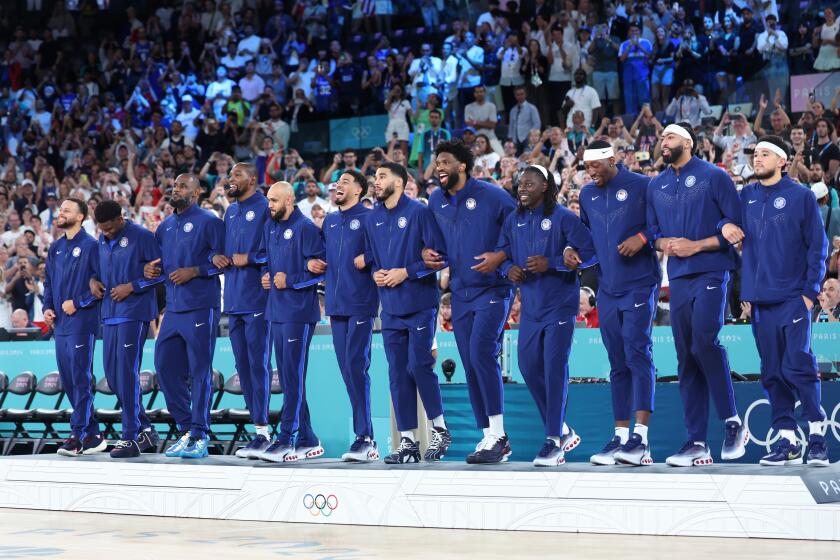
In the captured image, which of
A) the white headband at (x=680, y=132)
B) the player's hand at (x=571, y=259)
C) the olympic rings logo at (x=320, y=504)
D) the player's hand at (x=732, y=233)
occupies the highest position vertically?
the white headband at (x=680, y=132)

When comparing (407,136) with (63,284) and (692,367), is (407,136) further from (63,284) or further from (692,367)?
(692,367)

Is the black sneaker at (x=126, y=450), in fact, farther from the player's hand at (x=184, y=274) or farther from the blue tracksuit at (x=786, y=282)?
the blue tracksuit at (x=786, y=282)

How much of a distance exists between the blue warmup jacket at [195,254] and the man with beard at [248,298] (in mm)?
173

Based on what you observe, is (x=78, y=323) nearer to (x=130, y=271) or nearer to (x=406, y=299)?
(x=130, y=271)

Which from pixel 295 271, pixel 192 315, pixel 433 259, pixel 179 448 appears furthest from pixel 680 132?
pixel 179 448

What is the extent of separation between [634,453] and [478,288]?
1.59 meters

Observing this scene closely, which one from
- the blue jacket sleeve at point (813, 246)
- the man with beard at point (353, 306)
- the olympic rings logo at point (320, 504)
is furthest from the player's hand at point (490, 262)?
the blue jacket sleeve at point (813, 246)

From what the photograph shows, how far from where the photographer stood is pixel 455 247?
912cm

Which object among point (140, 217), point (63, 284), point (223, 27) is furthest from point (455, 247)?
point (223, 27)

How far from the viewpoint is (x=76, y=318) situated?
11.0 m

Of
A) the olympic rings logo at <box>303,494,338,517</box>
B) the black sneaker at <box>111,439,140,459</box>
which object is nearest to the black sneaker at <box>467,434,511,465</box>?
the olympic rings logo at <box>303,494,338,517</box>

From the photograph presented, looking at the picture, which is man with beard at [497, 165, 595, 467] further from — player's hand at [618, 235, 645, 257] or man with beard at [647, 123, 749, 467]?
man with beard at [647, 123, 749, 467]

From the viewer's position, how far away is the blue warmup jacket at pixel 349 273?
9.49 meters

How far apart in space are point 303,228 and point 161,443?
3201 millimetres
